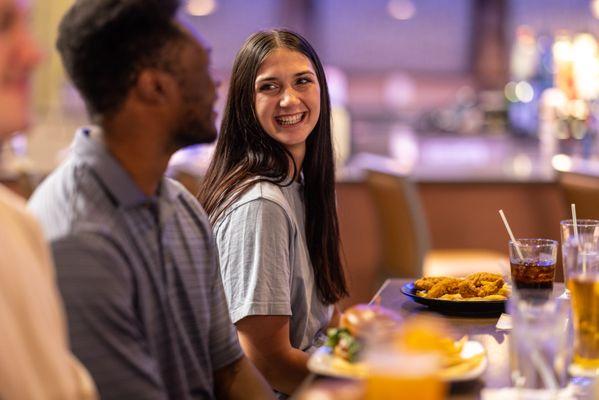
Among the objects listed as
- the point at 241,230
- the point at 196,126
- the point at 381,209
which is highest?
the point at 196,126

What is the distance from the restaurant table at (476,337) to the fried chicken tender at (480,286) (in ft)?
0.22

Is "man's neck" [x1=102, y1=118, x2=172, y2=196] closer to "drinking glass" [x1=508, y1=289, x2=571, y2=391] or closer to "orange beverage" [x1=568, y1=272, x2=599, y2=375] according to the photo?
"drinking glass" [x1=508, y1=289, x2=571, y2=391]

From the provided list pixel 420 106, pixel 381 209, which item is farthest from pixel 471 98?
pixel 381 209

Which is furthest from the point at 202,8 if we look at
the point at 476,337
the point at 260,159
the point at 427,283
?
the point at 476,337

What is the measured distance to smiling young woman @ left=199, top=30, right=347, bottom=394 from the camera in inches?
80.6

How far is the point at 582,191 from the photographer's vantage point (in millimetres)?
3344

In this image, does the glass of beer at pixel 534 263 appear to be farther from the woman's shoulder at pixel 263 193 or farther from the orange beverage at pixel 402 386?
the orange beverage at pixel 402 386

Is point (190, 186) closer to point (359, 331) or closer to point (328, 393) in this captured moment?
point (359, 331)

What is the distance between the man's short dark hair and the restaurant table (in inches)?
21.9

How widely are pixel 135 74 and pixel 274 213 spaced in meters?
0.69

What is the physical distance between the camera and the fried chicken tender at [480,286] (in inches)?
78.6

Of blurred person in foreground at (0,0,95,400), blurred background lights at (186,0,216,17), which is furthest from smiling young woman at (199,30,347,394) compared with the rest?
blurred background lights at (186,0,216,17)

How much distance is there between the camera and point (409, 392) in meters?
1.00

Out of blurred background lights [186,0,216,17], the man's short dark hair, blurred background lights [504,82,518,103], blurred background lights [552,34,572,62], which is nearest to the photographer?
the man's short dark hair
